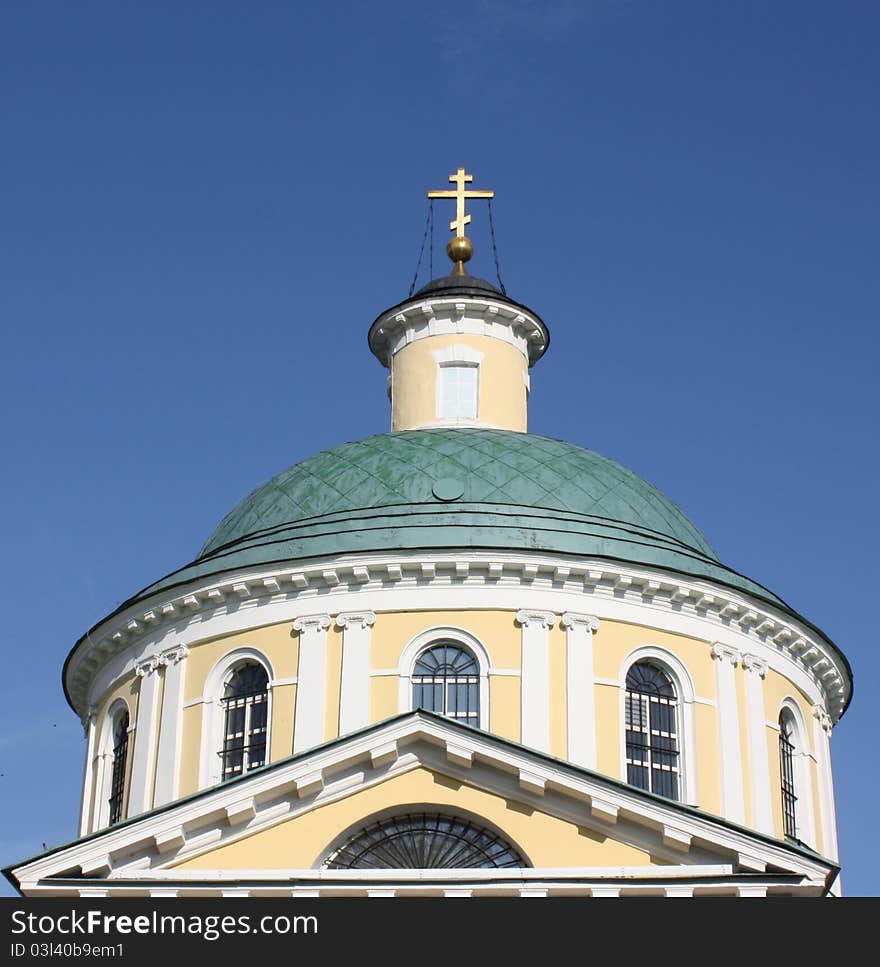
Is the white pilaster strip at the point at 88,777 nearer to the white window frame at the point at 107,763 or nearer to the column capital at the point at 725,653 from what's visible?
the white window frame at the point at 107,763

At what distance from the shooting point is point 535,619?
29.3m

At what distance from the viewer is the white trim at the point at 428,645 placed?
1134 inches

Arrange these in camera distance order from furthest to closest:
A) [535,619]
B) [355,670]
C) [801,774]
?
[801,774]
[535,619]
[355,670]

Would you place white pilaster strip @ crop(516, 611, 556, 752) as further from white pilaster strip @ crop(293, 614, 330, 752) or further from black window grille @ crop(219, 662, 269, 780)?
black window grille @ crop(219, 662, 269, 780)

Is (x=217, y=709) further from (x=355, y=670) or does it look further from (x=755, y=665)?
(x=755, y=665)

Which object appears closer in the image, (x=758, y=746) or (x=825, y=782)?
(x=758, y=746)

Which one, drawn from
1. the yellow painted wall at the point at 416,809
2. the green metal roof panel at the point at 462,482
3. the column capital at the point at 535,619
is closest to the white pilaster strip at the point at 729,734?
the green metal roof panel at the point at 462,482

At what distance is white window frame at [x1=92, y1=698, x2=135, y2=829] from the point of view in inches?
1224

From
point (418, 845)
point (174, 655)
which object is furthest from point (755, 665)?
point (418, 845)

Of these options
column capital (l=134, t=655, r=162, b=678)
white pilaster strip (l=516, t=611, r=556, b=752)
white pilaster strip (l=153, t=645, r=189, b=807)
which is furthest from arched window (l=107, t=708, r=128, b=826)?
white pilaster strip (l=516, t=611, r=556, b=752)

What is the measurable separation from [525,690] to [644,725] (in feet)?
6.23

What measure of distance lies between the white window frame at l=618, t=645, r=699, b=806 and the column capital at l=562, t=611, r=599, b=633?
2.22 ft

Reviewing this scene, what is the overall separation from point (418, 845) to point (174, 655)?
878 cm

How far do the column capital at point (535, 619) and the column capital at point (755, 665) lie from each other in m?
3.33
